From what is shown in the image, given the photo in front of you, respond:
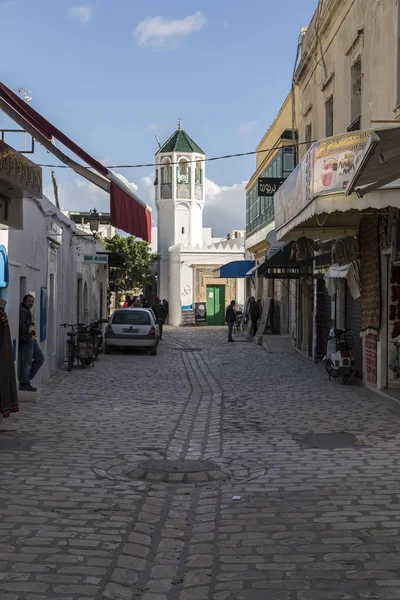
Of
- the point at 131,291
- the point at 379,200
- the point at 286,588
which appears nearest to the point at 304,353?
the point at 379,200

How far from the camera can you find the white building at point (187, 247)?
4319 centimetres

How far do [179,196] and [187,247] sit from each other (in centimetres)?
849

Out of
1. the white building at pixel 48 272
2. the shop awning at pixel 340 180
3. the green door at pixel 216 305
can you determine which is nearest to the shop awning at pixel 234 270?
the green door at pixel 216 305

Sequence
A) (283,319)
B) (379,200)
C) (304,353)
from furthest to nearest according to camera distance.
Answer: (283,319) → (304,353) → (379,200)

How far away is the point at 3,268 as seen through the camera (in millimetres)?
11047

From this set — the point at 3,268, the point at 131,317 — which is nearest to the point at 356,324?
the point at 3,268

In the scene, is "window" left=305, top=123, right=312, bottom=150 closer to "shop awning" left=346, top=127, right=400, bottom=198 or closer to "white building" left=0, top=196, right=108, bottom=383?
"white building" left=0, top=196, right=108, bottom=383

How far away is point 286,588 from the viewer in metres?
4.60

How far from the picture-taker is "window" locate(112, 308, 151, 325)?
23703 mm

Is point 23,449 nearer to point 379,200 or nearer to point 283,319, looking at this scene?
point 379,200

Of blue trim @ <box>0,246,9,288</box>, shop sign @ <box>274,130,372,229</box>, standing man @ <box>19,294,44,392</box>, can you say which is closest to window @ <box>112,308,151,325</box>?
standing man @ <box>19,294,44,392</box>

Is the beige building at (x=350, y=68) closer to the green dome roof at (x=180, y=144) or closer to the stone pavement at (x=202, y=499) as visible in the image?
the stone pavement at (x=202, y=499)

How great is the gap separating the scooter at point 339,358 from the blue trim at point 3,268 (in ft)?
21.5

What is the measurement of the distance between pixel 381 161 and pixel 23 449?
4.86 m
